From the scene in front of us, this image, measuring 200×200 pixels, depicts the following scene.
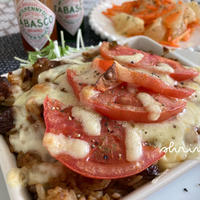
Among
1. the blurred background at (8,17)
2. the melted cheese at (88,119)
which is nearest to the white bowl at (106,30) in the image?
the blurred background at (8,17)

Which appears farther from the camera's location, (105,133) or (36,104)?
(36,104)

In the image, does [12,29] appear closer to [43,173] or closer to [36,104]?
[36,104]

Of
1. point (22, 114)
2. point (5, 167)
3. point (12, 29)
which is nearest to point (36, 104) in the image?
point (22, 114)

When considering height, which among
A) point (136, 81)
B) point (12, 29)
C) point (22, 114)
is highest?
point (136, 81)

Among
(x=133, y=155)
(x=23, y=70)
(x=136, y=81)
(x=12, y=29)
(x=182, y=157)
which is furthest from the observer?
(x=12, y=29)

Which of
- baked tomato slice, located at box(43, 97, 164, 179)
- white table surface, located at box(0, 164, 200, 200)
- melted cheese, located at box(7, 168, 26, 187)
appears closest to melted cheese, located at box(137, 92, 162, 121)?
baked tomato slice, located at box(43, 97, 164, 179)

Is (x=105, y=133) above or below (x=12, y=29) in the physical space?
above

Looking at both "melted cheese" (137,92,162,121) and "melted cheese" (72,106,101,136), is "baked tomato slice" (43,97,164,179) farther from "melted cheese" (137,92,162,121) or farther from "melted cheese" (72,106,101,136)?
"melted cheese" (137,92,162,121)

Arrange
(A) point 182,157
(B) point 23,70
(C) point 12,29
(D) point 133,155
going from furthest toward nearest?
1. (C) point 12,29
2. (B) point 23,70
3. (A) point 182,157
4. (D) point 133,155
